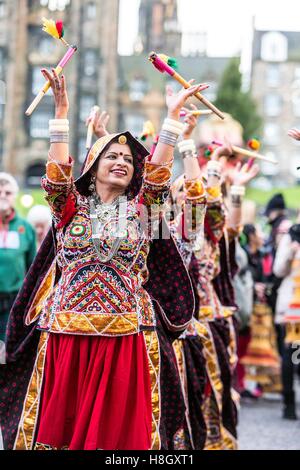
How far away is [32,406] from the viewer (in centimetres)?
448

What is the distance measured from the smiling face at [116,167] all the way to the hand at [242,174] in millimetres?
2098

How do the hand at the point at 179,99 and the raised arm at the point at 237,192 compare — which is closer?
the hand at the point at 179,99

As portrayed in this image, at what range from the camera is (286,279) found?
8.98 m

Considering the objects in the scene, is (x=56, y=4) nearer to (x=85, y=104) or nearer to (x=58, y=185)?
(x=85, y=104)

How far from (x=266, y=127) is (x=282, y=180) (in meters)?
4.53

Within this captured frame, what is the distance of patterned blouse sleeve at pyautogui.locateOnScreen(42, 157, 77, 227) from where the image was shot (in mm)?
4238

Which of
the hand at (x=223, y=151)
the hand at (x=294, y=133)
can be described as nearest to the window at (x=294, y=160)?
the hand at (x=223, y=151)

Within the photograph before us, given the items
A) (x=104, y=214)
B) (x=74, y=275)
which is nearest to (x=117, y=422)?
(x=74, y=275)

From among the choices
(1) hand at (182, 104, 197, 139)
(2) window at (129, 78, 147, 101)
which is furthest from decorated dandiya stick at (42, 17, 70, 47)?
(2) window at (129, 78, 147, 101)

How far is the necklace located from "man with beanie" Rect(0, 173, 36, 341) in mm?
2914

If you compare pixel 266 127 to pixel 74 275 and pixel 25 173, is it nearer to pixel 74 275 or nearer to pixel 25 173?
pixel 25 173

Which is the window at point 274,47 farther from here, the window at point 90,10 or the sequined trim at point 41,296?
the sequined trim at point 41,296

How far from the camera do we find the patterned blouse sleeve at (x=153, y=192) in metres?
4.31

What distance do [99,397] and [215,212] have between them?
1.94 metres
